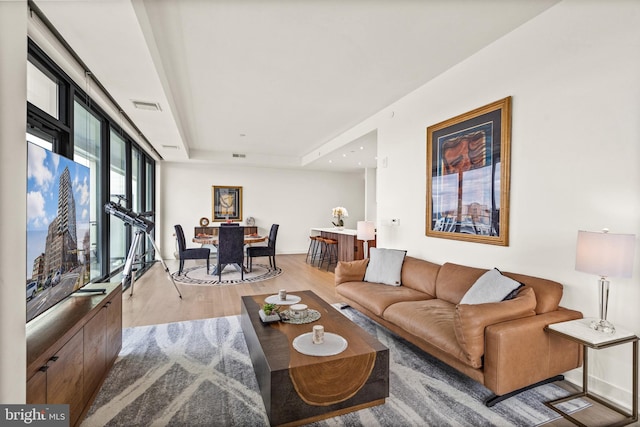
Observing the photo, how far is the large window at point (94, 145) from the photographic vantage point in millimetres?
2527

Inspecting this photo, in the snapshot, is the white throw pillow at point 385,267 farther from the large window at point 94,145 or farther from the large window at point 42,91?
the large window at point 42,91

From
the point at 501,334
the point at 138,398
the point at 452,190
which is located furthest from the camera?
the point at 452,190

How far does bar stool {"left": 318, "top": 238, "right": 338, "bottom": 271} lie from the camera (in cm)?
692

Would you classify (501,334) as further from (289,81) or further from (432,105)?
(289,81)

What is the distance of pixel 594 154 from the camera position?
216cm

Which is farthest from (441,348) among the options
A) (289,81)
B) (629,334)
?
(289,81)

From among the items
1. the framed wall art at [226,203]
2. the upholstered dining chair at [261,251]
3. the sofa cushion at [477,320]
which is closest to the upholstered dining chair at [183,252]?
the upholstered dining chair at [261,251]

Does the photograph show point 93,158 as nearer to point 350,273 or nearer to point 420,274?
point 350,273

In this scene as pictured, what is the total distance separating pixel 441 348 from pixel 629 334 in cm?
113

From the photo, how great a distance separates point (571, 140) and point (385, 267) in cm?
219

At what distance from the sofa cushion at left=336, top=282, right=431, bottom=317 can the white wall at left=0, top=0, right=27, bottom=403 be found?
2556 millimetres

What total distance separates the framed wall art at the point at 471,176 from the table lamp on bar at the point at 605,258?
2.73 ft

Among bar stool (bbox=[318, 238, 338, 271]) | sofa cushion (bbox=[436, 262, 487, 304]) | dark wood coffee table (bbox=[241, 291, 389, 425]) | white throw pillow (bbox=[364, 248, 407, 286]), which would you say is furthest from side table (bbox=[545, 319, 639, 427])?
bar stool (bbox=[318, 238, 338, 271])

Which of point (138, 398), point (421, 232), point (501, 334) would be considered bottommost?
point (138, 398)
